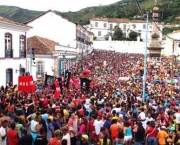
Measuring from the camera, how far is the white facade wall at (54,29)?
2061 inches

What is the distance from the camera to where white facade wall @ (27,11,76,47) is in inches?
2061

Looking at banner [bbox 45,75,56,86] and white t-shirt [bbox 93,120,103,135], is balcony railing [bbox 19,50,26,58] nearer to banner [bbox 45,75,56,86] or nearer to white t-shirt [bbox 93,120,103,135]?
banner [bbox 45,75,56,86]

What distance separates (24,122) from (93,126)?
221 centimetres

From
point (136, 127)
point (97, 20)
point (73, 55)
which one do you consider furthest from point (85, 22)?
point (136, 127)

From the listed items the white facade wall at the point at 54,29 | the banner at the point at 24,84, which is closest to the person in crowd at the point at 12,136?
the banner at the point at 24,84

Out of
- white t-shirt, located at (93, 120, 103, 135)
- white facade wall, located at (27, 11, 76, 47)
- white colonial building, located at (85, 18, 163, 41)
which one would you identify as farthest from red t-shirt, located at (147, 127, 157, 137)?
white colonial building, located at (85, 18, 163, 41)

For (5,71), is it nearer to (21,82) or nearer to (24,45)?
(24,45)

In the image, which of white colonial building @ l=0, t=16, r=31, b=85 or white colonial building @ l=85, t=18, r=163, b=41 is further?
white colonial building @ l=85, t=18, r=163, b=41

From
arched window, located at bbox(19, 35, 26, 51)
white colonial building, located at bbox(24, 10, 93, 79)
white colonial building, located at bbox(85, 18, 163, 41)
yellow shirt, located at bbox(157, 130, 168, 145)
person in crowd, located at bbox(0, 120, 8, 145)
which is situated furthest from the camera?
white colonial building, located at bbox(85, 18, 163, 41)

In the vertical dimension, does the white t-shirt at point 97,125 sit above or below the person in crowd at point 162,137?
above

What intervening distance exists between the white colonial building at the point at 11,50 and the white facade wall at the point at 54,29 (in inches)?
792

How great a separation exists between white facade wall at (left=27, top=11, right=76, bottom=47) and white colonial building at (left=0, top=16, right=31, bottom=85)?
792 inches

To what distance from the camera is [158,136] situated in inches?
441

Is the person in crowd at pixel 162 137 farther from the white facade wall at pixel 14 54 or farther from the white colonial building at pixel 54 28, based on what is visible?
the white colonial building at pixel 54 28
